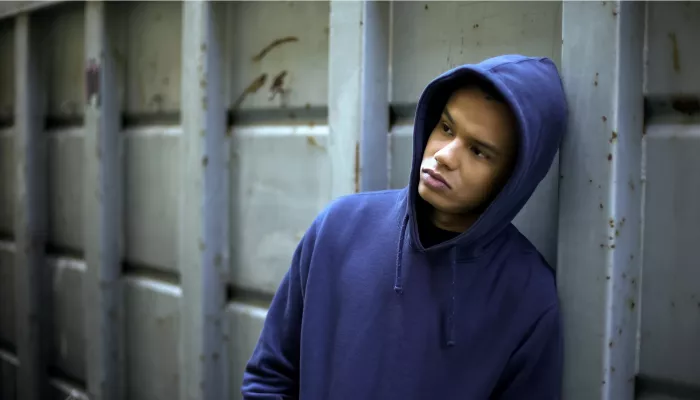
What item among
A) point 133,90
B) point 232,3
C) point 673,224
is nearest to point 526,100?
point 673,224

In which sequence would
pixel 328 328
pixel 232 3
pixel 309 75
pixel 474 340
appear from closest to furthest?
pixel 474 340
pixel 328 328
pixel 309 75
pixel 232 3

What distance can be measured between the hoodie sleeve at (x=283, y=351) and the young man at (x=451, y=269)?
0.03m

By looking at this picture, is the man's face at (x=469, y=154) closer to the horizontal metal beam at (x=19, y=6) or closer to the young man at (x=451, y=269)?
the young man at (x=451, y=269)

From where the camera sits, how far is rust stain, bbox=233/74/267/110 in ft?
6.07

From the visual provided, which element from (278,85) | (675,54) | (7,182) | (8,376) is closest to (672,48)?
(675,54)

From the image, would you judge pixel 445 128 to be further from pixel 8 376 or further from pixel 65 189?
pixel 8 376

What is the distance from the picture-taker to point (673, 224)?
3.84 feet

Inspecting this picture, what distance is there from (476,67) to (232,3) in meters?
1.15

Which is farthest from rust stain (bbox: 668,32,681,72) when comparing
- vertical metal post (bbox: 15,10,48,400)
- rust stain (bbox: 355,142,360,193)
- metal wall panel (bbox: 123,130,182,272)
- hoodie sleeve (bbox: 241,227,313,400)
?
vertical metal post (bbox: 15,10,48,400)

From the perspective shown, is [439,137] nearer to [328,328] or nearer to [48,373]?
[328,328]

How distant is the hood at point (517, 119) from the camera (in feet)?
3.33

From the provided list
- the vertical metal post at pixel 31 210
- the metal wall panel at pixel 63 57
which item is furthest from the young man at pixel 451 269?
the vertical metal post at pixel 31 210

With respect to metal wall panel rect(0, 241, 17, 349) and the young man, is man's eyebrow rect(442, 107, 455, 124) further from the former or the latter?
metal wall panel rect(0, 241, 17, 349)

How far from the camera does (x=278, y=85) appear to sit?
5.92 ft
